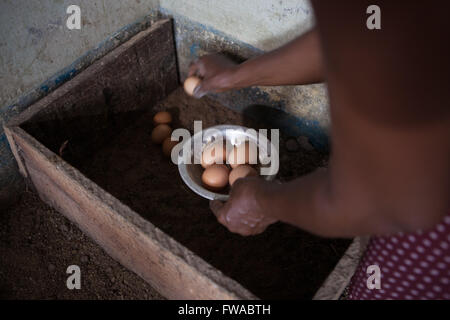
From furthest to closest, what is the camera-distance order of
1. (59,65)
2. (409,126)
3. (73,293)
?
(59,65), (73,293), (409,126)

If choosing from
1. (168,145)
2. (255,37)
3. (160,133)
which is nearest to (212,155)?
(168,145)

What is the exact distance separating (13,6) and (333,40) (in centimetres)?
171

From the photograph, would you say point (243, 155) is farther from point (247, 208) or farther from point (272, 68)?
point (247, 208)

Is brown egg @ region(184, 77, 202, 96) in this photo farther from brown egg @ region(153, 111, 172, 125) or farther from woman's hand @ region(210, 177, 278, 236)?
woman's hand @ region(210, 177, 278, 236)

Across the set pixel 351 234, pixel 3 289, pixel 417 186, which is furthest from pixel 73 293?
pixel 417 186

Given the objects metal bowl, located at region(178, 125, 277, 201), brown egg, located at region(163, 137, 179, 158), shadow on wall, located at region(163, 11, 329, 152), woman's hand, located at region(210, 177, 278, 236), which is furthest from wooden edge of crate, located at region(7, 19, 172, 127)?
woman's hand, located at region(210, 177, 278, 236)

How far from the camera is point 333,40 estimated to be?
0.75 m

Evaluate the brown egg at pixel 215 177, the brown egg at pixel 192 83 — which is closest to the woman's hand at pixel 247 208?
the brown egg at pixel 215 177

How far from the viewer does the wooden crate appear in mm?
1576

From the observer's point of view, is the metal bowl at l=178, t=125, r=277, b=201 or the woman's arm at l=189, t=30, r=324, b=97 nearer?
the woman's arm at l=189, t=30, r=324, b=97

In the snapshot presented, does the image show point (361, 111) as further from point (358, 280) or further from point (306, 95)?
point (306, 95)

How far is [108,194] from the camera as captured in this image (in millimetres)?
1779

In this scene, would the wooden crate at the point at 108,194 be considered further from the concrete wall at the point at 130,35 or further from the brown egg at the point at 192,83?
the brown egg at the point at 192,83

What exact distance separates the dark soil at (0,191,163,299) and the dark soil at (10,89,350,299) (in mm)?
58
